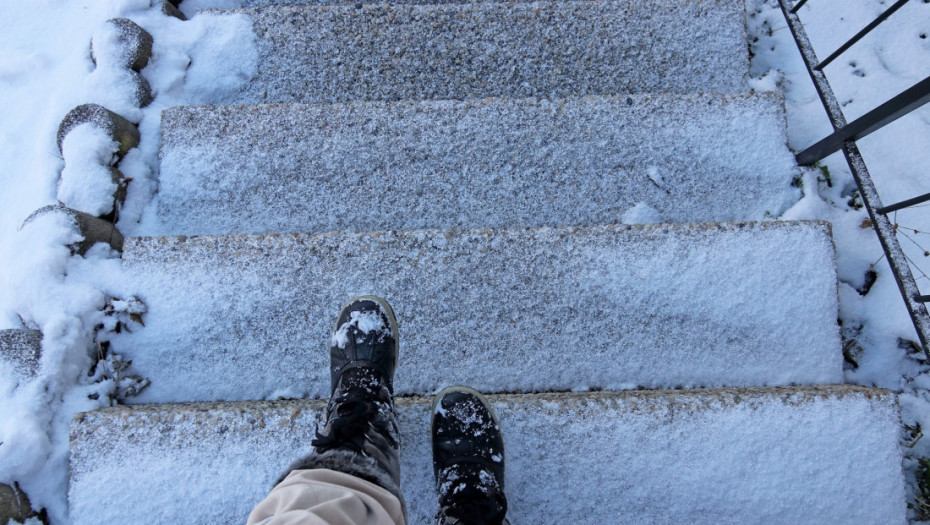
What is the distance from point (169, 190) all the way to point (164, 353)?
53 cm

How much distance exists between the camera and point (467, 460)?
4.09 feet

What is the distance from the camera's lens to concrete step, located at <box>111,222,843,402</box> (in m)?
1.37

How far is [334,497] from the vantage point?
3.34 ft

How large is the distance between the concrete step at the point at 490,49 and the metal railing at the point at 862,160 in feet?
1.10

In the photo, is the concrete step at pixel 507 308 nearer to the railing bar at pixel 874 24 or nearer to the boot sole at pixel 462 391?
the boot sole at pixel 462 391

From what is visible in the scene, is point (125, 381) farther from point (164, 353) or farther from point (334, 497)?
point (334, 497)

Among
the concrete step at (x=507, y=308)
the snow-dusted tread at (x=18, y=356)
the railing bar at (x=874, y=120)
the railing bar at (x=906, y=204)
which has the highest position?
the railing bar at (x=874, y=120)

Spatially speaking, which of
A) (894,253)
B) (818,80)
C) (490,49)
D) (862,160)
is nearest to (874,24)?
(818,80)

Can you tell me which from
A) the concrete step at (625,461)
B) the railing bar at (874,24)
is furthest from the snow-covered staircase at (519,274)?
the railing bar at (874,24)

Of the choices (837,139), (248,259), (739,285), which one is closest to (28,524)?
(248,259)

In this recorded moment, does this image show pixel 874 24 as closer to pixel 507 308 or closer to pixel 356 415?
pixel 507 308

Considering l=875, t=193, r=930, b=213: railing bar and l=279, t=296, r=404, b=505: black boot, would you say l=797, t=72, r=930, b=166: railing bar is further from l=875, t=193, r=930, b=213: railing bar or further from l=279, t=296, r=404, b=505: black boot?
l=279, t=296, r=404, b=505: black boot

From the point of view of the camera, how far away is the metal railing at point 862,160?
3.87 ft

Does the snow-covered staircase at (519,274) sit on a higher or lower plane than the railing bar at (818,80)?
lower
